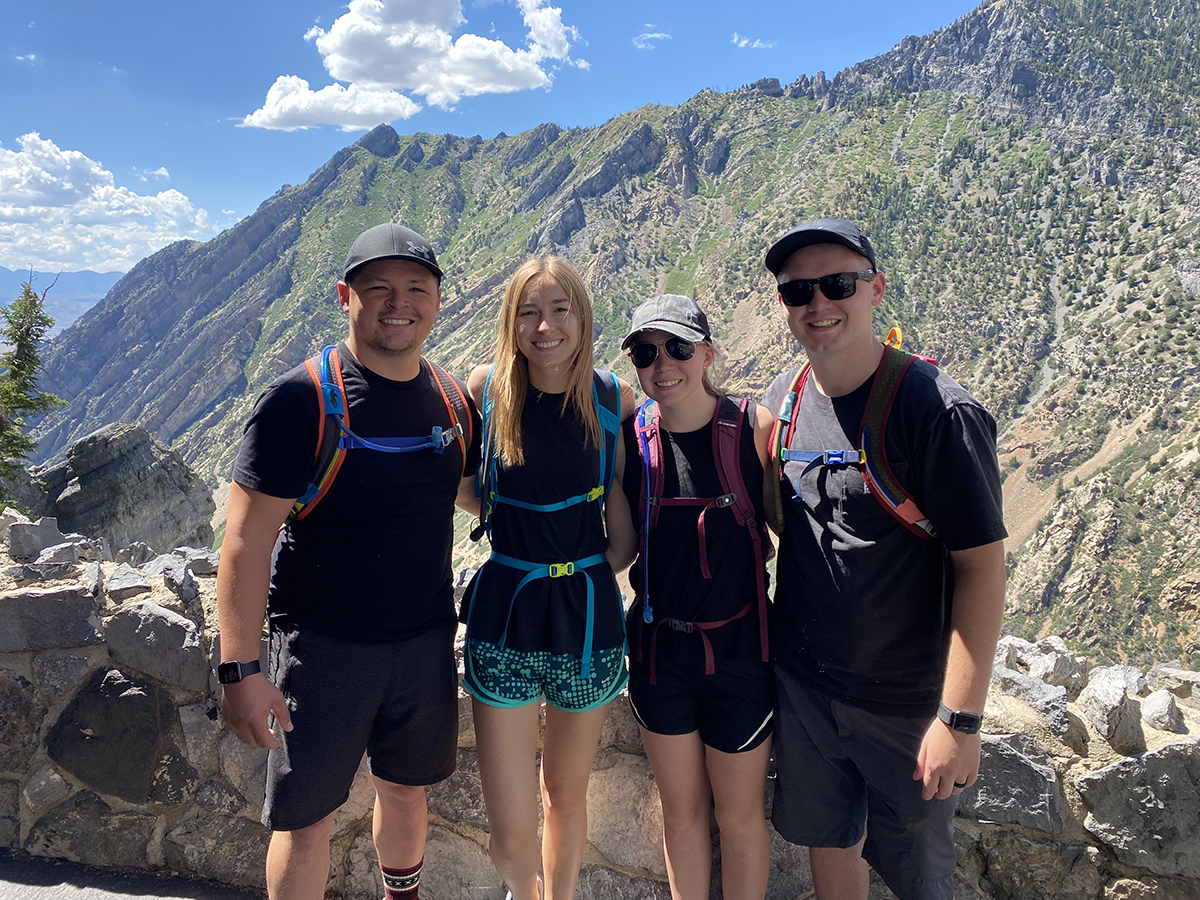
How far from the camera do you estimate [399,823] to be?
2.73 m

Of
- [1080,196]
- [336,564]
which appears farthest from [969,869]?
[1080,196]

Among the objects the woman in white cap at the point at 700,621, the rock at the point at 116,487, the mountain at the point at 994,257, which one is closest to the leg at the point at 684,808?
the woman in white cap at the point at 700,621

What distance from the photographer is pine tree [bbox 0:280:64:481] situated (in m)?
26.2

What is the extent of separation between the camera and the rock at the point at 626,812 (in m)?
2.93

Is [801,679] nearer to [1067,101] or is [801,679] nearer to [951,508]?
[951,508]

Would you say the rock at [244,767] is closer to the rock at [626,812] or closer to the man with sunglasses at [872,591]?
the rock at [626,812]

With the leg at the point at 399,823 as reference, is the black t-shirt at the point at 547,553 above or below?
above

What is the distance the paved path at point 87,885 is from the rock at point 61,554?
48.8 inches

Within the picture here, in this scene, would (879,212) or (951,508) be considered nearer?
(951,508)

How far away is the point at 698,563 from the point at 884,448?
76cm

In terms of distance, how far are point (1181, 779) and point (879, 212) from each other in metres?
128

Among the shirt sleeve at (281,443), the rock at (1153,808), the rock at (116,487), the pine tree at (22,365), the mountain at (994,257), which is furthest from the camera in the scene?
the mountain at (994,257)

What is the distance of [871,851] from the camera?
2.47m

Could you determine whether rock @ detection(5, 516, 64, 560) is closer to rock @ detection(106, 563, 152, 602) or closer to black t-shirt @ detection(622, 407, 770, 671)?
rock @ detection(106, 563, 152, 602)
